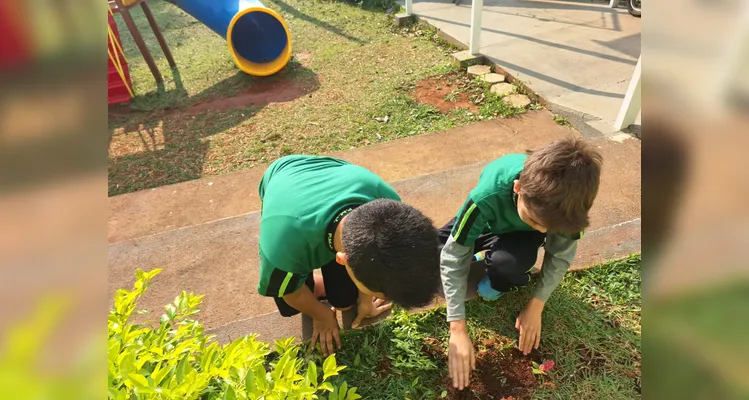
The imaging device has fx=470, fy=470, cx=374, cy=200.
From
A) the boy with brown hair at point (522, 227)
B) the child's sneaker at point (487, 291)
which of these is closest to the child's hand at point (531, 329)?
the boy with brown hair at point (522, 227)

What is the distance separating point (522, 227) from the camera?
96.7 inches

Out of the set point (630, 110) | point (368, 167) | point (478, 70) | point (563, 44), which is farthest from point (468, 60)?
point (368, 167)

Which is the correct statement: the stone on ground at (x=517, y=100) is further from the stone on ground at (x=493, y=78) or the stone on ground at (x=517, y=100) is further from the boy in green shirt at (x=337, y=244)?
the boy in green shirt at (x=337, y=244)

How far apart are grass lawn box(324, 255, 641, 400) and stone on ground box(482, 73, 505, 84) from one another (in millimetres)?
3379

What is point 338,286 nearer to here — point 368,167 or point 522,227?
point 522,227

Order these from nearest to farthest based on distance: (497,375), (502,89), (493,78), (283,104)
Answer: (497,375)
(502,89)
(493,78)
(283,104)

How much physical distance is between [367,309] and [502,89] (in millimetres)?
3677

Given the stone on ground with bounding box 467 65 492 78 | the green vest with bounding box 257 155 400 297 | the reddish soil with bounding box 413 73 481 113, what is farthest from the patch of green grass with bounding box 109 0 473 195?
the green vest with bounding box 257 155 400 297

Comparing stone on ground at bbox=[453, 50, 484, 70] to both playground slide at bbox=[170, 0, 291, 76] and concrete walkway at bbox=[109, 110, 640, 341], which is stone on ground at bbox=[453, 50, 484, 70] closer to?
concrete walkway at bbox=[109, 110, 640, 341]

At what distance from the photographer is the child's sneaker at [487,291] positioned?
251cm

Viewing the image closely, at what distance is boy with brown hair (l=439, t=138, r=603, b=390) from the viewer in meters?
1.92

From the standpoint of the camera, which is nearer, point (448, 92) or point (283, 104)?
point (448, 92)
